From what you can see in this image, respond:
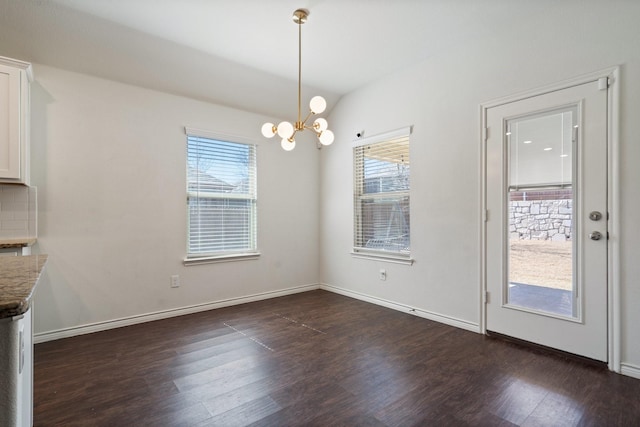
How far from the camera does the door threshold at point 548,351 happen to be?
2.44 metres

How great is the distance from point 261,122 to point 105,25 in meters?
1.95

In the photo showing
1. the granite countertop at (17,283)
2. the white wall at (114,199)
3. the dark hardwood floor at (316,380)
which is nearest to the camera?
the granite countertop at (17,283)

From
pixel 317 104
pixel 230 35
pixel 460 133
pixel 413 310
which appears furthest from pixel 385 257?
pixel 230 35

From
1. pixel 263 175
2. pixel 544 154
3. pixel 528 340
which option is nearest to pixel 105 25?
pixel 263 175

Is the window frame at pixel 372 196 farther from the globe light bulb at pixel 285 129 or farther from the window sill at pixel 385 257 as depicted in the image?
the globe light bulb at pixel 285 129

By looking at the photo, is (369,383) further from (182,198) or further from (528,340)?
(182,198)

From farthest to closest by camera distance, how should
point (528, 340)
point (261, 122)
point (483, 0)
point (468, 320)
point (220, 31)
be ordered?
point (261, 122), point (468, 320), point (220, 31), point (528, 340), point (483, 0)

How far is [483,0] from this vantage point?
8.55ft

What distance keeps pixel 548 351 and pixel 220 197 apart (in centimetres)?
365

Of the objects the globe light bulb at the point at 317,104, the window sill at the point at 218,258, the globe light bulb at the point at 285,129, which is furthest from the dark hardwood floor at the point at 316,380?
the globe light bulb at the point at 317,104

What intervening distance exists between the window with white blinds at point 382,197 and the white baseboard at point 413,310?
1.96 ft

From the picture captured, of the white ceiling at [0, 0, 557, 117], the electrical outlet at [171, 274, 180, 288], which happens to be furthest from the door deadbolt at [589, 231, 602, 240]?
the electrical outlet at [171, 274, 180, 288]

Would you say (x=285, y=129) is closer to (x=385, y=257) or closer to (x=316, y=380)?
(x=316, y=380)

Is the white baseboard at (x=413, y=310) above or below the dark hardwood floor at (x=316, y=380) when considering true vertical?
above
